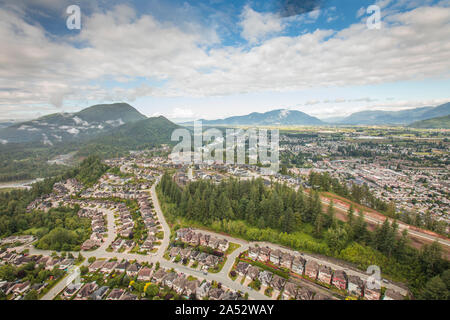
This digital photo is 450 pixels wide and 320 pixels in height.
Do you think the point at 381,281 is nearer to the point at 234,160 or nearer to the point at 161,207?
the point at 161,207

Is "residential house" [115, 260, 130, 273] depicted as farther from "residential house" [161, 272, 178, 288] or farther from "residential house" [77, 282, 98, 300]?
"residential house" [161, 272, 178, 288]

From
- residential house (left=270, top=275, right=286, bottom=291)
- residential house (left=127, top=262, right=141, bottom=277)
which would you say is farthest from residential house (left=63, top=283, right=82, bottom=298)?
residential house (left=270, top=275, right=286, bottom=291)

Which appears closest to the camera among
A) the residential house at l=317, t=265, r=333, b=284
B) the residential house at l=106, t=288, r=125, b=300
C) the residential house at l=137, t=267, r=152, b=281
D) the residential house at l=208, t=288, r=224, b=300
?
the residential house at l=208, t=288, r=224, b=300

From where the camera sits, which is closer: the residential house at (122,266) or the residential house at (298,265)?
the residential house at (298,265)

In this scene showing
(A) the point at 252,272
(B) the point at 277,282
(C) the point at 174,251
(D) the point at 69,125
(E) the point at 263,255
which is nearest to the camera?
(B) the point at 277,282

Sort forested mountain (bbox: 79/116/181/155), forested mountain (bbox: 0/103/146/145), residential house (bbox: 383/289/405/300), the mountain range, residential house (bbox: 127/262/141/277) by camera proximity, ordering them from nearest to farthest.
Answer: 1. residential house (bbox: 383/289/405/300)
2. residential house (bbox: 127/262/141/277)
3. forested mountain (bbox: 79/116/181/155)
4. the mountain range
5. forested mountain (bbox: 0/103/146/145)

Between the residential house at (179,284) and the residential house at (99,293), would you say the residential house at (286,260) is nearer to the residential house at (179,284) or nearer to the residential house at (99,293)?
the residential house at (179,284)

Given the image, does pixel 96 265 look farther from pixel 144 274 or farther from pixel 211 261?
pixel 211 261

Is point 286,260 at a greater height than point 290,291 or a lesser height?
greater

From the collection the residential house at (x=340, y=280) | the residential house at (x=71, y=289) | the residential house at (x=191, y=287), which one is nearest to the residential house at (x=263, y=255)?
the residential house at (x=340, y=280)

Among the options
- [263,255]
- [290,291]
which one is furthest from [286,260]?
[290,291]

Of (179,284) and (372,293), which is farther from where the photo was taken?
(179,284)

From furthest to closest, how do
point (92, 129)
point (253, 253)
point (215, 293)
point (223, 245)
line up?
point (92, 129), point (223, 245), point (253, 253), point (215, 293)
